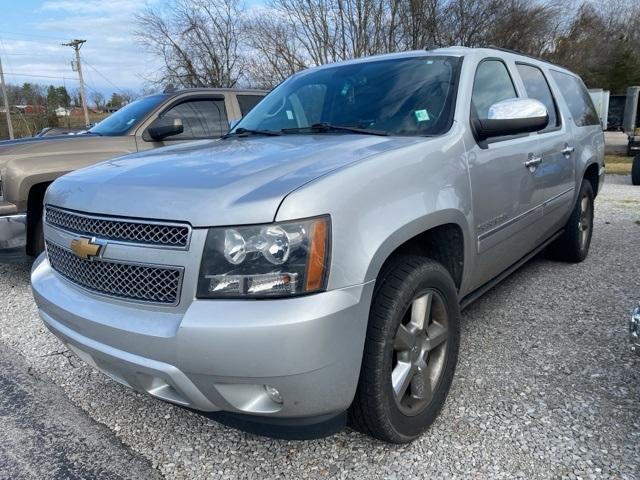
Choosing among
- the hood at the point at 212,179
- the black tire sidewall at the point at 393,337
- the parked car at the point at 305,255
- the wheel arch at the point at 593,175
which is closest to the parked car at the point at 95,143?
the parked car at the point at 305,255

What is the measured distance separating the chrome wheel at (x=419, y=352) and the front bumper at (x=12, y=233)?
3.61m

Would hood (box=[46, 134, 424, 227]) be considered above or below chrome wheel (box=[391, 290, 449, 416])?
above

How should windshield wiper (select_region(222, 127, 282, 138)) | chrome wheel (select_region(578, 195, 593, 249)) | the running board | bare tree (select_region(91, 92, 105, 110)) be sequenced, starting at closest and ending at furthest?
the running board
windshield wiper (select_region(222, 127, 282, 138))
chrome wheel (select_region(578, 195, 593, 249))
bare tree (select_region(91, 92, 105, 110))

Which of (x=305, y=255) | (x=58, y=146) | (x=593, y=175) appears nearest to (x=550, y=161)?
(x=593, y=175)

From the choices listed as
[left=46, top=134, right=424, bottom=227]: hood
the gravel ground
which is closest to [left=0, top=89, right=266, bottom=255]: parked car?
the gravel ground

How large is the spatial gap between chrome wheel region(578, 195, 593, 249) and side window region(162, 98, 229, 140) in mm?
3919

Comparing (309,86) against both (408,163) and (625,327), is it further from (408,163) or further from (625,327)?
(625,327)

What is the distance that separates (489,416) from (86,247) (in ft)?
6.54

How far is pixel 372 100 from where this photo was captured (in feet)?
10.00

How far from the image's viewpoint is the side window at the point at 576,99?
4500 millimetres

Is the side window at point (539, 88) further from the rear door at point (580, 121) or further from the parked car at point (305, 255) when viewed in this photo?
the parked car at point (305, 255)

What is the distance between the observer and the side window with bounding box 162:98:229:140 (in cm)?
577

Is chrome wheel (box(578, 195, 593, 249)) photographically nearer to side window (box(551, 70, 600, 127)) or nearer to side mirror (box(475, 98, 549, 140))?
side window (box(551, 70, 600, 127))

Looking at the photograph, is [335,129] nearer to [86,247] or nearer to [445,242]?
[445,242]
